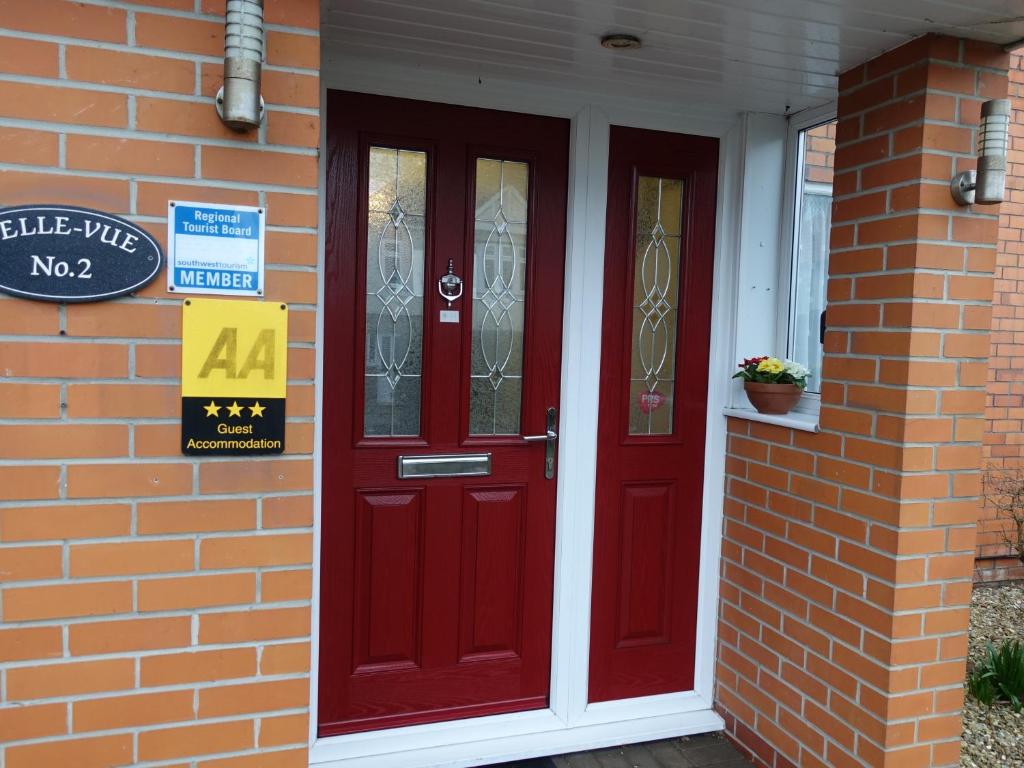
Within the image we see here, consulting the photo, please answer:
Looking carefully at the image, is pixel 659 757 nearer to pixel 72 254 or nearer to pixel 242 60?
pixel 72 254

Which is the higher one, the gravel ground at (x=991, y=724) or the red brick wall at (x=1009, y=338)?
the red brick wall at (x=1009, y=338)

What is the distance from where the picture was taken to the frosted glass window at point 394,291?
272 cm

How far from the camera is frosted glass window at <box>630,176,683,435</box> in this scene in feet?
9.98

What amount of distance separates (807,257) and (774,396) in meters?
0.65

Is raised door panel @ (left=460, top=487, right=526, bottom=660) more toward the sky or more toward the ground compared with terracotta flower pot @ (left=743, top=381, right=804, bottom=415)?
more toward the ground

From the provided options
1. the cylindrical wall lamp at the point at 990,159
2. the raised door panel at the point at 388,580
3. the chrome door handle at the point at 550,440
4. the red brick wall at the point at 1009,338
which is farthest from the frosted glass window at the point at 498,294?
the red brick wall at the point at 1009,338

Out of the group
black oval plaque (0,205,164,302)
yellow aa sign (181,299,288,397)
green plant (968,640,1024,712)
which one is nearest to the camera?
black oval plaque (0,205,164,302)

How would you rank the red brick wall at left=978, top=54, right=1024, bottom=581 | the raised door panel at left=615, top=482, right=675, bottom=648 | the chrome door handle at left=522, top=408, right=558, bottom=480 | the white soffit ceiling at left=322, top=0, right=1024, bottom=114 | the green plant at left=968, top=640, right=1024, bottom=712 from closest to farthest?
the white soffit ceiling at left=322, top=0, right=1024, bottom=114
the chrome door handle at left=522, top=408, right=558, bottom=480
the raised door panel at left=615, top=482, right=675, bottom=648
the green plant at left=968, top=640, right=1024, bottom=712
the red brick wall at left=978, top=54, right=1024, bottom=581

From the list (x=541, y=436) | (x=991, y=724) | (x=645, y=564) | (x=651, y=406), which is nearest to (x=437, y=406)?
(x=541, y=436)

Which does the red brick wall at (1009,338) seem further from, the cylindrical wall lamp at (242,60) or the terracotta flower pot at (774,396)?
the cylindrical wall lamp at (242,60)

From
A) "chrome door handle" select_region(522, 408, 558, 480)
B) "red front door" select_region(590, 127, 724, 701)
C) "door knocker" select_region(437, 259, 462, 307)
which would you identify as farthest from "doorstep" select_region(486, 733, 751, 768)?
"door knocker" select_region(437, 259, 462, 307)

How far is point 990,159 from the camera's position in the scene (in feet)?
7.29

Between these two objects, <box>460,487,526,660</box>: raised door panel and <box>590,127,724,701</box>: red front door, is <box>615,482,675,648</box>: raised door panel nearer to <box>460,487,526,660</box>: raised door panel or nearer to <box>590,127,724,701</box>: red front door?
<box>590,127,724,701</box>: red front door

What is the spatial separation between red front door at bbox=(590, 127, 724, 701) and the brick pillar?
0.58 meters
